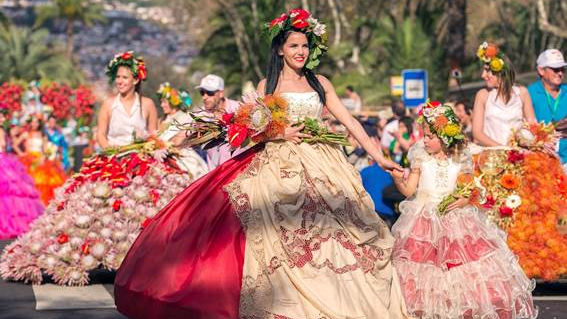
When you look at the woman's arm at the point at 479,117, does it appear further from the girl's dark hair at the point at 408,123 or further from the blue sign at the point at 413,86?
the blue sign at the point at 413,86

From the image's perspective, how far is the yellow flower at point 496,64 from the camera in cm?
1209

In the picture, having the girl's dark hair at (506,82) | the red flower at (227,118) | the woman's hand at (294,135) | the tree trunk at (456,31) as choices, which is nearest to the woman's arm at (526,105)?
the girl's dark hair at (506,82)

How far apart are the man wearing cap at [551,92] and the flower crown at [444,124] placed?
3163 mm

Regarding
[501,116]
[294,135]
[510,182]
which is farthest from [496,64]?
[294,135]

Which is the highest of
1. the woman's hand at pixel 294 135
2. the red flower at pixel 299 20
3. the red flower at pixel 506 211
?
the red flower at pixel 299 20

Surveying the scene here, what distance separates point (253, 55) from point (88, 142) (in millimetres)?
13356

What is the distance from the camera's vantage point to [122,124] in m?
12.4

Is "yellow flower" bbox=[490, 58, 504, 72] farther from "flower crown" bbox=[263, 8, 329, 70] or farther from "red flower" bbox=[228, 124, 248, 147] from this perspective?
"red flower" bbox=[228, 124, 248, 147]

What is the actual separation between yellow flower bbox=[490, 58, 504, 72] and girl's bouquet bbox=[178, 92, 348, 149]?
12.3 feet

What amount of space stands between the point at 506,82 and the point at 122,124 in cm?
369

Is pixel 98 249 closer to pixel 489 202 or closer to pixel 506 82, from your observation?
pixel 489 202

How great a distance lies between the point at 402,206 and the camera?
9.70 meters

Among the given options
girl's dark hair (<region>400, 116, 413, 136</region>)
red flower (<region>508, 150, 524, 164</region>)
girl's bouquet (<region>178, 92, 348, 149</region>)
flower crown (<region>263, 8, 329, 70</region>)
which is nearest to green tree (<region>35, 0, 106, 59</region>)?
girl's dark hair (<region>400, 116, 413, 136</region>)

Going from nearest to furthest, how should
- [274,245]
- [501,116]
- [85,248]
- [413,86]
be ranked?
[274,245]
[85,248]
[501,116]
[413,86]
